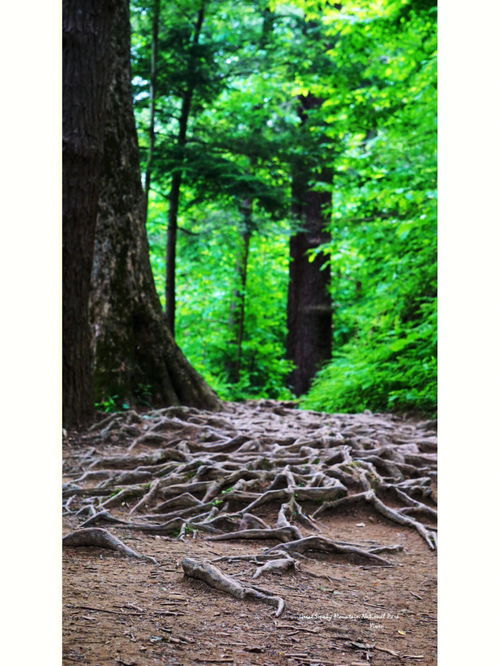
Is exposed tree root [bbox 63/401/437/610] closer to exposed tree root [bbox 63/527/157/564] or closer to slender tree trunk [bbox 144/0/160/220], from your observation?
exposed tree root [bbox 63/527/157/564]

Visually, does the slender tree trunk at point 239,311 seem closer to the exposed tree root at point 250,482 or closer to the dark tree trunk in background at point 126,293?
the dark tree trunk in background at point 126,293

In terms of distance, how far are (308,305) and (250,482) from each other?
694cm

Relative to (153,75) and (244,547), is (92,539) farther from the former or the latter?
(153,75)

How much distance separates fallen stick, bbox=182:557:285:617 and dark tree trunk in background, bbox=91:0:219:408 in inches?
143

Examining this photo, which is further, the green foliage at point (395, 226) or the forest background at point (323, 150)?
the forest background at point (323, 150)

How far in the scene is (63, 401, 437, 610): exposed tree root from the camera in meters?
3.09

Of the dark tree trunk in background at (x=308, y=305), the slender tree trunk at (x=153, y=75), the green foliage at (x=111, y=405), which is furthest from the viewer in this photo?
the dark tree trunk in background at (x=308, y=305)

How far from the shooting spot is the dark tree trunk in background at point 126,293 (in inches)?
235

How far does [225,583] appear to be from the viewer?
7.52 feet

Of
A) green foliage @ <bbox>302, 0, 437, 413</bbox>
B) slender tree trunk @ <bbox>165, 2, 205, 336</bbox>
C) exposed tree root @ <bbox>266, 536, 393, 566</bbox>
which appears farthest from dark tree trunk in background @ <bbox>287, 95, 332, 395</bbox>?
exposed tree root @ <bbox>266, 536, 393, 566</bbox>
